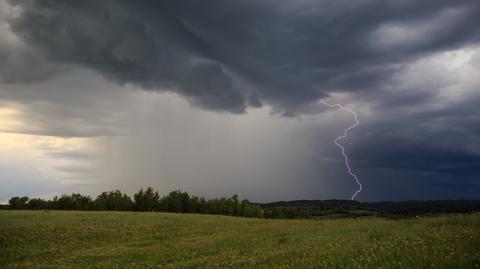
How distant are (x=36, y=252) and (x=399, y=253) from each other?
2618cm

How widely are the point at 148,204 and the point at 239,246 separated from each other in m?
108

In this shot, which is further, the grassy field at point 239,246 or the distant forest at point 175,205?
the distant forest at point 175,205

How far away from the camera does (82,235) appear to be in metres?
40.2

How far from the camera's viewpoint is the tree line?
116 meters

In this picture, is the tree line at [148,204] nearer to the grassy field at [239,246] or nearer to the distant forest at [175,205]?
the distant forest at [175,205]

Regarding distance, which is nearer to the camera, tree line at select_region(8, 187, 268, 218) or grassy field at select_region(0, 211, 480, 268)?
grassy field at select_region(0, 211, 480, 268)

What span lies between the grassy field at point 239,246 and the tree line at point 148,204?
7080 centimetres

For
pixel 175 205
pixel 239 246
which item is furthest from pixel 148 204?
pixel 239 246

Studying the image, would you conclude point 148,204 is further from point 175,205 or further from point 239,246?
point 239,246

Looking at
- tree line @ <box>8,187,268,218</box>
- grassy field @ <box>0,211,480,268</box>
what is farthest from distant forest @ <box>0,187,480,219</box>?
grassy field @ <box>0,211,480,268</box>

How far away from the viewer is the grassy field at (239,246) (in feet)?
46.2

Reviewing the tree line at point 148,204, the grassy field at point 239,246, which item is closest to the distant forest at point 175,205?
the tree line at point 148,204

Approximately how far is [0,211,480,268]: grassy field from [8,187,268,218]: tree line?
70.8m

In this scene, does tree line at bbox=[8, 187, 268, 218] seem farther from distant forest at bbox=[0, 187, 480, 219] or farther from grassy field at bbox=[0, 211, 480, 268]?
grassy field at bbox=[0, 211, 480, 268]
